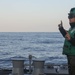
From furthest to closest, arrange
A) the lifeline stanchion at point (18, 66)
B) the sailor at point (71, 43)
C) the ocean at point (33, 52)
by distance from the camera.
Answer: the ocean at point (33, 52), the lifeline stanchion at point (18, 66), the sailor at point (71, 43)

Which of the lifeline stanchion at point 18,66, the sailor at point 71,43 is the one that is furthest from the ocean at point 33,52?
the sailor at point 71,43

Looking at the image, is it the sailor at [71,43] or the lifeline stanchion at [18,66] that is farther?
the lifeline stanchion at [18,66]

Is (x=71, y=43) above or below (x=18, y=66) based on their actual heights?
above

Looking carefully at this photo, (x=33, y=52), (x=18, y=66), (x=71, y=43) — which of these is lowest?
(x=18, y=66)

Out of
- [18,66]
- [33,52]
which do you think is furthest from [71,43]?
[33,52]

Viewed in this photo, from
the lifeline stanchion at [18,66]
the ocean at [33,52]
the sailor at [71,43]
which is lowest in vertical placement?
the lifeline stanchion at [18,66]

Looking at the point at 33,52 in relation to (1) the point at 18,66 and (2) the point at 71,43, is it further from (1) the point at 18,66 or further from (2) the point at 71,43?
(2) the point at 71,43

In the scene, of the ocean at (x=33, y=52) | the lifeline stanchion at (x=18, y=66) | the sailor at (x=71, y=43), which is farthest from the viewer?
the ocean at (x=33, y=52)

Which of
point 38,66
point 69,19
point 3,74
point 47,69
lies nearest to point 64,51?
point 69,19

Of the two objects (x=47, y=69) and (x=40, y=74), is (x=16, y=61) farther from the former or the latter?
(x=47, y=69)

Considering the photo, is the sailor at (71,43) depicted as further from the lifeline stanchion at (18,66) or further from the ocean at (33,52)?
the ocean at (33,52)

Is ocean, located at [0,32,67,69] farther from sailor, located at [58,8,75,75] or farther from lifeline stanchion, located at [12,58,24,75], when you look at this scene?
sailor, located at [58,8,75,75]

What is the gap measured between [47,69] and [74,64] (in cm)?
343

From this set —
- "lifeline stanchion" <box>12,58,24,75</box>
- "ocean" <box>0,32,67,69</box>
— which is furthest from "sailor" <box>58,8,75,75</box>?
"ocean" <box>0,32,67,69</box>
